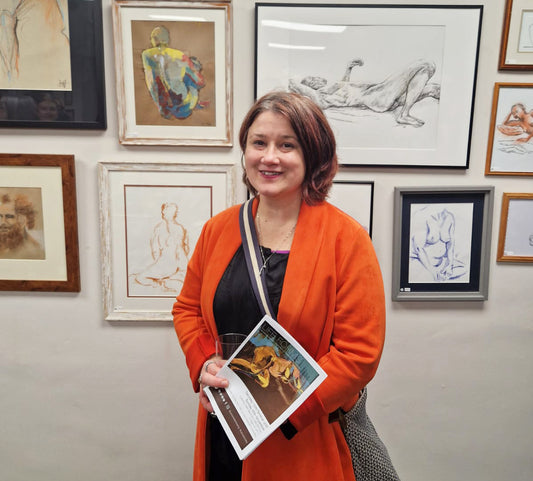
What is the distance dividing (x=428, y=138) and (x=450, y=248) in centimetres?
43

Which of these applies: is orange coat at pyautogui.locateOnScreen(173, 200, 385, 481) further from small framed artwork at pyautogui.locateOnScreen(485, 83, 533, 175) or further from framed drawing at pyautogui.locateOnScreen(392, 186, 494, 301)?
small framed artwork at pyautogui.locateOnScreen(485, 83, 533, 175)

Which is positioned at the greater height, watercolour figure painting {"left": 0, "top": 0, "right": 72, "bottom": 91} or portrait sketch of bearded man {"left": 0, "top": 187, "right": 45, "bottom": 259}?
watercolour figure painting {"left": 0, "top": 0, "right": 72, "bottom": 91}

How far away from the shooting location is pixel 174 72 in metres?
1.46

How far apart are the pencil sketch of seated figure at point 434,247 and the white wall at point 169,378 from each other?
10cm

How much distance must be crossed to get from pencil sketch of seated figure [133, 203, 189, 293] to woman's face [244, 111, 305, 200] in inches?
25.5

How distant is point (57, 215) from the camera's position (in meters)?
1.56

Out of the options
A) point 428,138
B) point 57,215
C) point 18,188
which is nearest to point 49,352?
point 57,215

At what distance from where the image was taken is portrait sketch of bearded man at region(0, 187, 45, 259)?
5.10 ft

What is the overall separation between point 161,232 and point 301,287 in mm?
793

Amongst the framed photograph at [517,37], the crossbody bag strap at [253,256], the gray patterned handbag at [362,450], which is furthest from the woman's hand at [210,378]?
the framed photograph at [517,37]

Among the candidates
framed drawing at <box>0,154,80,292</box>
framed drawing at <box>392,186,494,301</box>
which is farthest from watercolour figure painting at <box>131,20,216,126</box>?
framed drawing at <box>392,186,494,301</box>

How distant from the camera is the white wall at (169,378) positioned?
5.10 feet

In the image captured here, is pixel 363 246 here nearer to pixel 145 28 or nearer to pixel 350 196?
pixel 350 196

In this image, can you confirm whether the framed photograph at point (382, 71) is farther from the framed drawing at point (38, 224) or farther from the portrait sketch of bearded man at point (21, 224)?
the portrait sketch of bearded man at point (21, 224)
